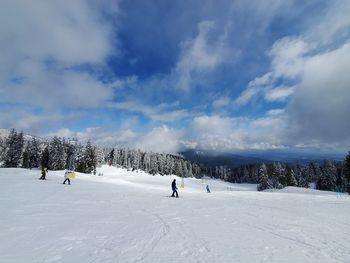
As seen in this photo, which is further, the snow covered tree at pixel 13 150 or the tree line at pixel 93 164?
the tree line at pixel 93 164

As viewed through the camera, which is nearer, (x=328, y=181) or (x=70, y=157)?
(x=328, y=181)

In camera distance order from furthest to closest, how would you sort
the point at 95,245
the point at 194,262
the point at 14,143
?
the point at 14,143
the point at 95,245
the point at 194,262

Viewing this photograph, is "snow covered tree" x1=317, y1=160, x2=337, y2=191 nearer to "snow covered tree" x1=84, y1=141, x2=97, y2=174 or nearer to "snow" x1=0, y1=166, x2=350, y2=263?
"snow" x1=0, y1=166, x2=350, y2=263

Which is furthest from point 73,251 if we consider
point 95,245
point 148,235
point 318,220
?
point 318,220

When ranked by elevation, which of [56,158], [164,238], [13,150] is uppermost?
[13,150]

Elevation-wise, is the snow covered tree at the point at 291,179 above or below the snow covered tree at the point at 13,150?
below

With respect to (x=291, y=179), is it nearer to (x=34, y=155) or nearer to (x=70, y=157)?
(x=70, y=157)

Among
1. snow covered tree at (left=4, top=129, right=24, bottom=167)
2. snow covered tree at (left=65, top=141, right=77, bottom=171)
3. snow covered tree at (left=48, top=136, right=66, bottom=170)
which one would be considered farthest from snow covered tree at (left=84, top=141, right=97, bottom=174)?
snow covered tree at (left=4, top=129, right=24, bottom=167)

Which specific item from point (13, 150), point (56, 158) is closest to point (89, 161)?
point (56, 158)

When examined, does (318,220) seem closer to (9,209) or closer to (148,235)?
(148,235)

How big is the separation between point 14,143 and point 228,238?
312 ft

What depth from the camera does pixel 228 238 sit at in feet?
30.7

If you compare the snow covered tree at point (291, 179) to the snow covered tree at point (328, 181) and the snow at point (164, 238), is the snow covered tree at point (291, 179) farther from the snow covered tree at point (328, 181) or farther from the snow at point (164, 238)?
the snow at point (164, 238)

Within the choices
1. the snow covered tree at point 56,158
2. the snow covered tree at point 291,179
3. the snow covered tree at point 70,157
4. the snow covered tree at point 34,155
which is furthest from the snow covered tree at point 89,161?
the snow covered tree at point 291,179
